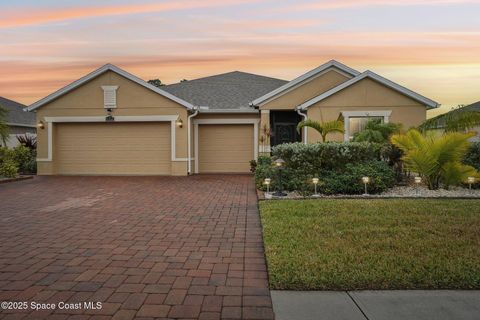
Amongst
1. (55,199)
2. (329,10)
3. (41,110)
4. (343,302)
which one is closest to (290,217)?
(343,302)

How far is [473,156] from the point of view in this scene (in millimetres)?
10961

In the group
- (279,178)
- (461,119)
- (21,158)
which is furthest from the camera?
(21,158)

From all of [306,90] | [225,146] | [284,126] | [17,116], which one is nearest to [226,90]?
[225,146]

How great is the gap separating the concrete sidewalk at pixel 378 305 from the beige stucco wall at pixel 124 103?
43.0 ft

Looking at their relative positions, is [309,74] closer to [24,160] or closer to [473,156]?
[473,156]

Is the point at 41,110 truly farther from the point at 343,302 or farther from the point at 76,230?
the point at 343,302

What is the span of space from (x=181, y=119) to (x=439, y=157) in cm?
1017

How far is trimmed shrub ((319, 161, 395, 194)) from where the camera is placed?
9695 mm

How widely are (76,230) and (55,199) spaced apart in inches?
155

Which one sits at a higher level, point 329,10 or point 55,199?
point 329,10

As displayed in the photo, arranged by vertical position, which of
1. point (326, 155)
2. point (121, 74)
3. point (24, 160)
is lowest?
point (24, 160)

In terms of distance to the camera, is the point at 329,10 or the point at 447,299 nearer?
the point at 447,299

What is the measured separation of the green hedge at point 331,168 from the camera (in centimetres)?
978

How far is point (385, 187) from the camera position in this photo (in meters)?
9.96
